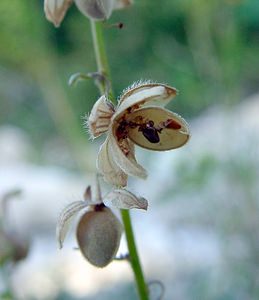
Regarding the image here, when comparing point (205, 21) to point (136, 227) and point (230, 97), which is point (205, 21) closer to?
point (230, 97)

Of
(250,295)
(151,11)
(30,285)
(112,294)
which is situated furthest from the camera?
(151,11)

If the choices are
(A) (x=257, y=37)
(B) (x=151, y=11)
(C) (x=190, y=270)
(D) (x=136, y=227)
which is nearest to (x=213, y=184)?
(C) (x=190, y=270)

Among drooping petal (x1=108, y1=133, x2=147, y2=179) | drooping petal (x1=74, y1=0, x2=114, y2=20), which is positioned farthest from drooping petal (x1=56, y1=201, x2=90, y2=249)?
drooping petal (x1=74, y1=0, x2=114, y2=20)

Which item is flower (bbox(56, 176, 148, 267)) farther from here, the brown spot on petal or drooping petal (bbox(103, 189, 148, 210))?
the brown spot on petal

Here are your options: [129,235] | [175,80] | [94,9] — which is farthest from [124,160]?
[175,80]

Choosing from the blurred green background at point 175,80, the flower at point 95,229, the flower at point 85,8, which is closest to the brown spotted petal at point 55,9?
the flower at point 85,8

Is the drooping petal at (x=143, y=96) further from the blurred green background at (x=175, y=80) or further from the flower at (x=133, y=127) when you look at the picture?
the blurred green background at (x=175, y=80)
